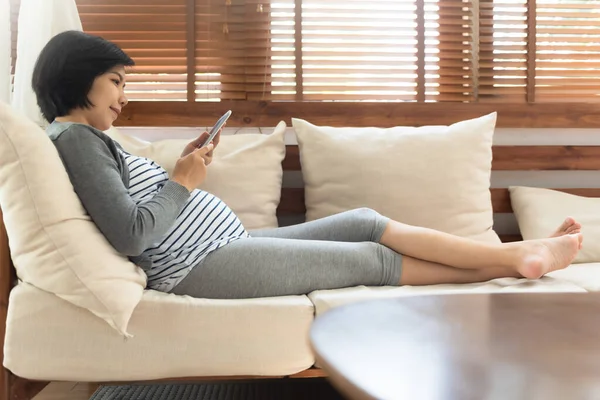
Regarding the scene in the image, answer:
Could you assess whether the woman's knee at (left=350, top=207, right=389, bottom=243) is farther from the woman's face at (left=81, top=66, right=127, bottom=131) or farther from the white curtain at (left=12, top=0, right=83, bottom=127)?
the white curtain at (left=12, top=0, right=83, bottom=127)

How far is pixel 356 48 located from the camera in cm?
242

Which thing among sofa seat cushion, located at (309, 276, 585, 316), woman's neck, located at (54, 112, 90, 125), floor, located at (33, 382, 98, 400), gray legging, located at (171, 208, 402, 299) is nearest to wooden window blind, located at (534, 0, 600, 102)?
sofa seat cushion, located at (309, 276, 585, 316)

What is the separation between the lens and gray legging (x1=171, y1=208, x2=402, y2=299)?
4.73 feet

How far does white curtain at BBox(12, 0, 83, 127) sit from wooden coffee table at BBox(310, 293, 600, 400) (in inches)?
58.9

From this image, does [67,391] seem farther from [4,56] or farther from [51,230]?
[4,56]

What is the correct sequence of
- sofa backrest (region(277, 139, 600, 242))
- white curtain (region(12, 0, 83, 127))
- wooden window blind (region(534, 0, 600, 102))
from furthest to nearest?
1. wooden window blind (region(534, 0, 600, 102))
2. sofa backrest (region(277, 139, 600, 242))
3. white curtain (region(12, 0, 83, 127))

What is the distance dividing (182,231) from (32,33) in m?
0.97

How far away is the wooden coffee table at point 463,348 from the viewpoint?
0.56 metres

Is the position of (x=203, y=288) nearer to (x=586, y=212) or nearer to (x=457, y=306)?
(x=457, y=306)

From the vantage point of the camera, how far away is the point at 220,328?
1335 millimetres

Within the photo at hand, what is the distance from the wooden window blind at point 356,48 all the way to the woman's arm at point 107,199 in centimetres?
100

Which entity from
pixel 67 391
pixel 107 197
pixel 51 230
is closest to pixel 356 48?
pixel 107 197

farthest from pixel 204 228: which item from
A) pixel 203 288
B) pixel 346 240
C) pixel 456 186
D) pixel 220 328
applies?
pixel 456 186

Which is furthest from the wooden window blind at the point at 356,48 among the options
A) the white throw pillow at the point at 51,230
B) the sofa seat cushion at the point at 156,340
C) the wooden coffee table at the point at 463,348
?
the wooden coffee table at the point at 463,348
